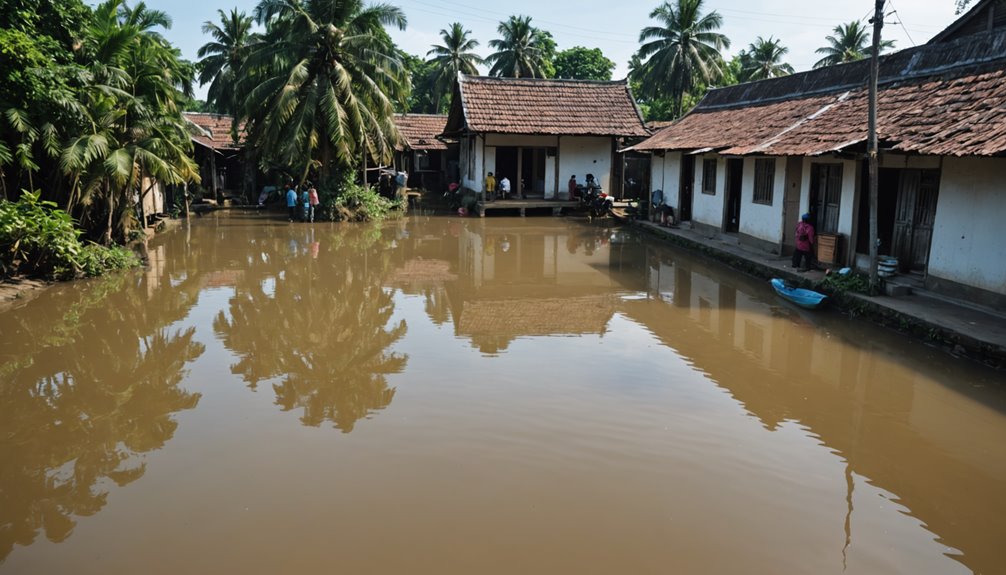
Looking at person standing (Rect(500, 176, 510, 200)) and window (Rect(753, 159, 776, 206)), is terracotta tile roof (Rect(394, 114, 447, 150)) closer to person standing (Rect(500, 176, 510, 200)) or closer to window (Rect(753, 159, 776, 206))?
person standing (Rect(500, 176, 510, 200))

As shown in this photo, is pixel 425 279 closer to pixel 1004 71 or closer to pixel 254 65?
pixel 1004 71

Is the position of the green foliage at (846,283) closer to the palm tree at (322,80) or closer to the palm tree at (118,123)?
the palm tree at (118,123)

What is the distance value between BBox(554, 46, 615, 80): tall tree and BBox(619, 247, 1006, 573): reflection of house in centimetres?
4192

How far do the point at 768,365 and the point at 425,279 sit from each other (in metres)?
7.38

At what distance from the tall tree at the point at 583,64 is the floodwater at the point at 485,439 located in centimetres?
4202

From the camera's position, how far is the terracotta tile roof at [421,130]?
32.8 m

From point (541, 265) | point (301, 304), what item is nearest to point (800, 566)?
point (301, 304)

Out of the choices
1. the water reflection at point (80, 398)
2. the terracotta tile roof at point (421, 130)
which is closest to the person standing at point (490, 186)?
the terracotta tile roof at point (421, 130)

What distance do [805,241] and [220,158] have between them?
25826 mm

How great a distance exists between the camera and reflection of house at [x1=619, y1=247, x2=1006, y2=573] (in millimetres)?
5375

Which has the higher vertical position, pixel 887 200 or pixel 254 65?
pixel 254 65

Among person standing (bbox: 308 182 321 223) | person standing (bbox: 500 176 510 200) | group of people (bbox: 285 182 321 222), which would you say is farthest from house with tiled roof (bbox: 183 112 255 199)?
person standing (bbox: 500 176 510 200)

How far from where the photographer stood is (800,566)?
454cm

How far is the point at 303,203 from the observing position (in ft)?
76.6
